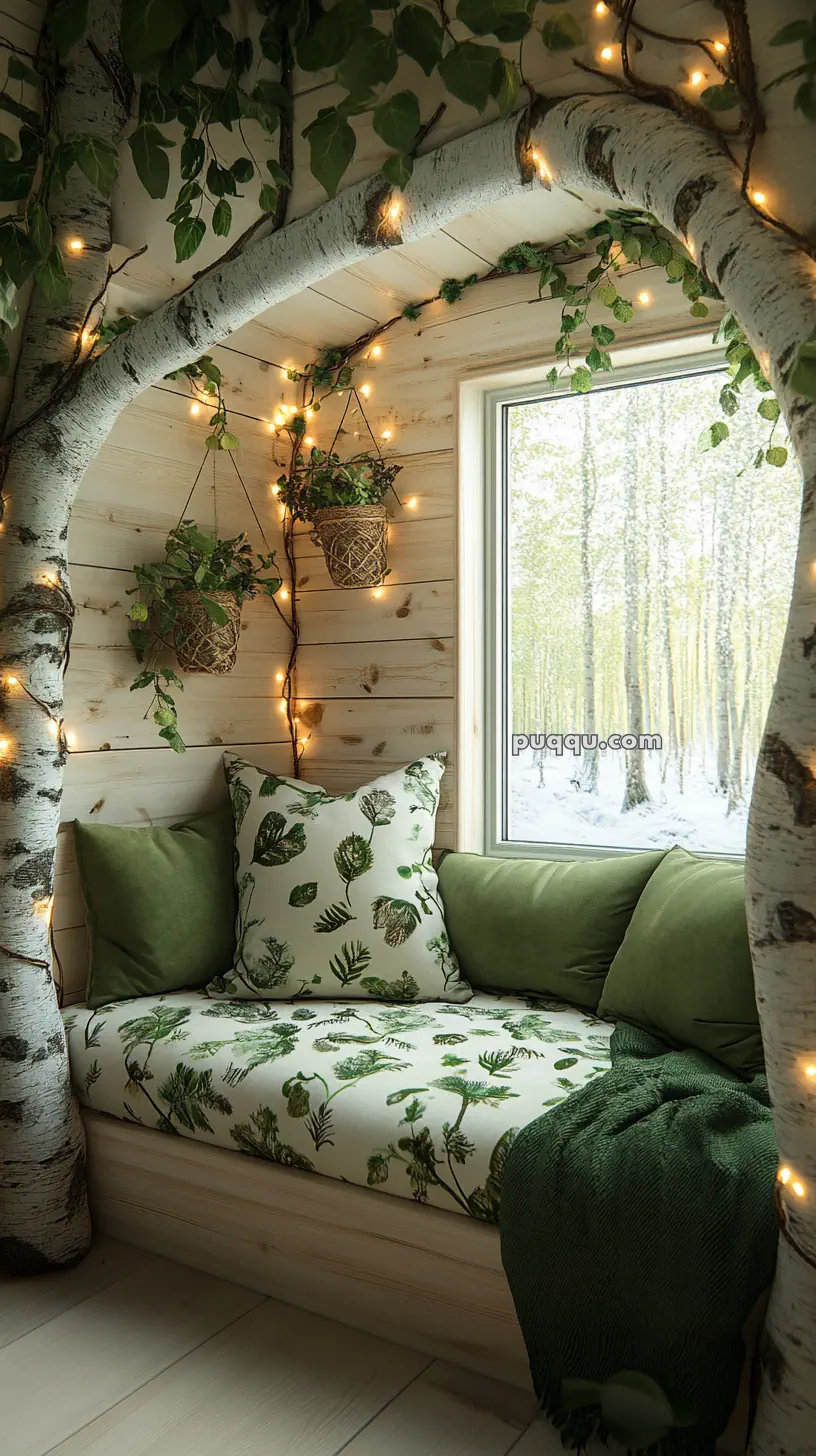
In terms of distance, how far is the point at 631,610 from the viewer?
8.43 feet

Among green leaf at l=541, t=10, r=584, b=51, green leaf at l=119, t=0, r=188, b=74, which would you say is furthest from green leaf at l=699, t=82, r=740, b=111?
green leaf at l=119, t=0, r=188, b=74

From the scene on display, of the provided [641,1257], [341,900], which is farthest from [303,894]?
[641,1257]

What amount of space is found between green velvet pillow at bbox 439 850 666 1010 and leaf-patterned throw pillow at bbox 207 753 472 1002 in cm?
6

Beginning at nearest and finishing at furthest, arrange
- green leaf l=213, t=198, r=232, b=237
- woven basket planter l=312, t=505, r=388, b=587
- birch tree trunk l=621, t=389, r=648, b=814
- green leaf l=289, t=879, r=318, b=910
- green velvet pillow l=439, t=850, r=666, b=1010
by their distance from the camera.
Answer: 1. green leaf l=213, t=198, r=232, b=237
2. green velvet pillow l=439, t=850, r=666, b=1010
3. green leaf l=289, t=879, r=318, b=910
4. birch tree trunk l=621, t=389, r=648, b=814
5. woven basket planter l=312, t=505, r=388, b=587

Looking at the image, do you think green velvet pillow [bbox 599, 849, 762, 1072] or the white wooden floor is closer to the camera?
the white wooden floor

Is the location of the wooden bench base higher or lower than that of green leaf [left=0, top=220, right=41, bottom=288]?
lower

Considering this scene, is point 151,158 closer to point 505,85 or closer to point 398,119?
point 398,119

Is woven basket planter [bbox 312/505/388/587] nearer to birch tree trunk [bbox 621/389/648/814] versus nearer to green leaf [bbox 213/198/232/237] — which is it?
birch tree trunk [bbox 621/389/648/814]

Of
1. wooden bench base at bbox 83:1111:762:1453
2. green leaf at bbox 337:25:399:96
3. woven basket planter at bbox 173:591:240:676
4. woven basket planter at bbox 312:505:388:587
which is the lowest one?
wooden bench base at bbox 83:1111:762:1453

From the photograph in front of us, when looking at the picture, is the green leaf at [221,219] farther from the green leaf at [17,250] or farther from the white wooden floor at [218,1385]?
the white wooden floor at [218,1385]

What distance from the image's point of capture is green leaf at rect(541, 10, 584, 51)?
4.72 feet

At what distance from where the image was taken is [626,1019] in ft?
7.10

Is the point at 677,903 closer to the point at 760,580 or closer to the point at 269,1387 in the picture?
the point at 760,580

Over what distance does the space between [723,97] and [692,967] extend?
1440 mm
